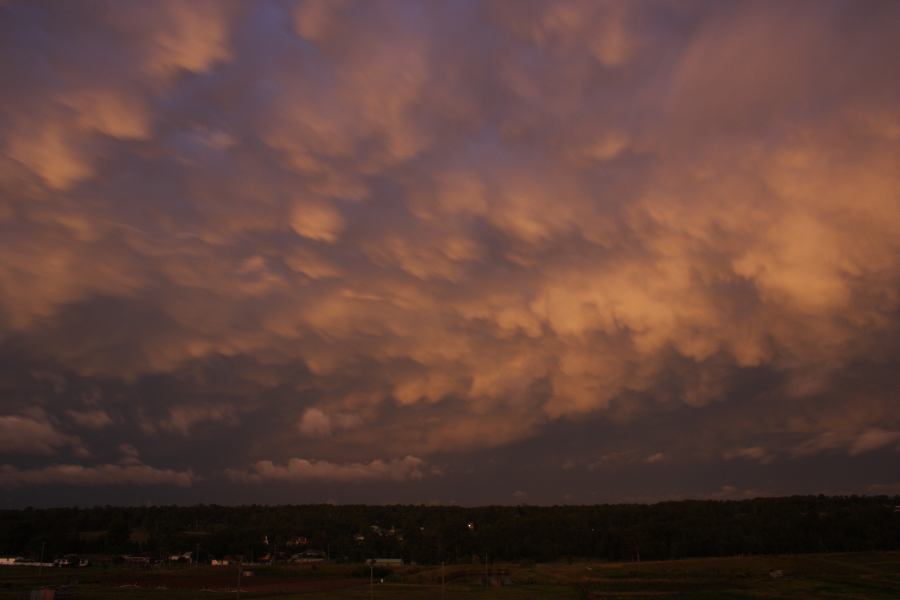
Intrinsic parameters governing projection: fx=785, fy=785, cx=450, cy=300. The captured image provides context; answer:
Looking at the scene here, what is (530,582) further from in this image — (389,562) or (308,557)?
(308,557)

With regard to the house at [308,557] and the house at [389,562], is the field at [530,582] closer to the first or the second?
the house at [389,562]

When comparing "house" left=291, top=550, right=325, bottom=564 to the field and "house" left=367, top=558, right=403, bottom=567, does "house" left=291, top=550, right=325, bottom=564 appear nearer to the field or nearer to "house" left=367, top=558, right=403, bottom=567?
"house" left=367, top=558, right=403, bottom=567

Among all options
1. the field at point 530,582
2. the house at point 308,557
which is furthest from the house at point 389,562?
the house at point 308,557

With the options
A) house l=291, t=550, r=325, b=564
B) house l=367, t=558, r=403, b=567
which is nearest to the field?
house l=367, t=558, r=403, b=567

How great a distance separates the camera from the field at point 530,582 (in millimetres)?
97875

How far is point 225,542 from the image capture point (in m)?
197

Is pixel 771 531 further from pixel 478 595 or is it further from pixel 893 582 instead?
pixel 478 595

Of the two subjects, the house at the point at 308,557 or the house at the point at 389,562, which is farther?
the house at the point at 308,557

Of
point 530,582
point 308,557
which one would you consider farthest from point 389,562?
point 530,582

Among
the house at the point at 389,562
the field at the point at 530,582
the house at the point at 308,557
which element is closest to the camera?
the field at the point at 530,582

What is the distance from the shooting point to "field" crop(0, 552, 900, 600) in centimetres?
9788

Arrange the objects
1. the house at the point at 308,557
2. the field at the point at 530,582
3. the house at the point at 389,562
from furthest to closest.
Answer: the house at the point at 308,557, the house at the point at 389,562, the field at the point at 530,582

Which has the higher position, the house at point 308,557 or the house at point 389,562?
the house at point 308,557

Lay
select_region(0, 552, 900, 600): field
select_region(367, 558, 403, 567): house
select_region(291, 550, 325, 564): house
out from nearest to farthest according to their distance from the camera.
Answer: select_region(0, 552, 900, 600): field → select_region(367, 558, 403, 567): house → select_region(291, 550, 325, 564): house
